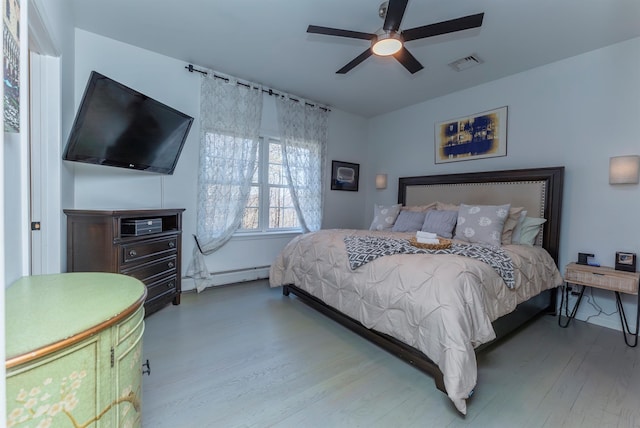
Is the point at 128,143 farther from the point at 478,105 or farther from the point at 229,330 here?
the point at 478,105

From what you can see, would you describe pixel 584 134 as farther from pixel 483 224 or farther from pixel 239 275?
pixel 239 275

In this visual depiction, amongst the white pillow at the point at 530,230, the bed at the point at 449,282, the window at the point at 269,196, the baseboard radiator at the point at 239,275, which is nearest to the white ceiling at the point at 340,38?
the window at the point at 269,196

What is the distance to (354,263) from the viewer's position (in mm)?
2307

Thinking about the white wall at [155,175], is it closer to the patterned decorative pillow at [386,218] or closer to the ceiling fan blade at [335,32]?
the patterned decorative pillow at [386,218]

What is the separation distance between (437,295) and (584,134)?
2687 mm

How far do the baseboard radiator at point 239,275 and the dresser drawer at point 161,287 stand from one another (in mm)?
664

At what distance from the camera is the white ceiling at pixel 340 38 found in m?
2.29

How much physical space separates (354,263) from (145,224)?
6.25 ft

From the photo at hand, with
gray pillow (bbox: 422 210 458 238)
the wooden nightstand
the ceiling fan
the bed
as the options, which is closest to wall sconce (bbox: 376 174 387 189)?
the bed

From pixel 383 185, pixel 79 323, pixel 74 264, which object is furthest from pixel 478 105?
pixel 74 264

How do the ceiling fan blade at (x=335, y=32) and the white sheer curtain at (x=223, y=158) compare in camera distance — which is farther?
the white sheer curtain at (x=223, y=158)

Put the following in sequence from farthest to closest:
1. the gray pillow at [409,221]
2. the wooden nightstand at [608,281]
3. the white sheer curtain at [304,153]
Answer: the white sheer curtain at [304,153]
the gray pillow at [409,221]
the wooden nightstand at [608,281]

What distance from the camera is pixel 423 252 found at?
89.9 inches

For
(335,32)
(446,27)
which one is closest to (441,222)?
(446,27)
